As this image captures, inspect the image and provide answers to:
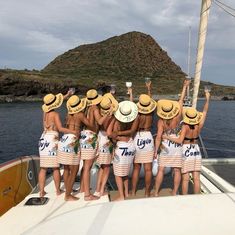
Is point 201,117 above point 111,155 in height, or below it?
above

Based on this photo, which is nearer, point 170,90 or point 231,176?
point 231,176

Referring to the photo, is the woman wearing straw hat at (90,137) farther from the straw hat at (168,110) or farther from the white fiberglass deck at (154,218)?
the white fiberglass deck at (154,218)

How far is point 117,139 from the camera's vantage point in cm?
662

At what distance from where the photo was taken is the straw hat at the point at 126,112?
6.34 metres

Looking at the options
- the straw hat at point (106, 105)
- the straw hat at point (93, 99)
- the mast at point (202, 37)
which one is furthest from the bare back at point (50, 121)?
the mast at point (202, 37)

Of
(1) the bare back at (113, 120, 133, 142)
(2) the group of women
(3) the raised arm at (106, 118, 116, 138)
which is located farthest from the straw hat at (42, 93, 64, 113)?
(1) the bare back at (113, 120, 133, 142)

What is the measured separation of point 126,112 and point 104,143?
0.92 m

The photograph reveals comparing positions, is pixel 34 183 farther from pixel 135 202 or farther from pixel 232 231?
pixel 232 231

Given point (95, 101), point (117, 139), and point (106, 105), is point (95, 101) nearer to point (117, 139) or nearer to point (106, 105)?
point (106, 105)

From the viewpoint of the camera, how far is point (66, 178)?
22.7 ft

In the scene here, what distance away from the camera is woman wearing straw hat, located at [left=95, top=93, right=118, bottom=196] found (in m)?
6.71

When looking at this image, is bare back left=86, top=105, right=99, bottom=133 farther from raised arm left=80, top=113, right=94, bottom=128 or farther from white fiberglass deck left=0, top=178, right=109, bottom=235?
white fiberglass deck left=0, top=178, right=109, bottom=235

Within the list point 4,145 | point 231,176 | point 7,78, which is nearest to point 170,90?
point 7,78

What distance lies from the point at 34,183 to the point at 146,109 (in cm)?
319
